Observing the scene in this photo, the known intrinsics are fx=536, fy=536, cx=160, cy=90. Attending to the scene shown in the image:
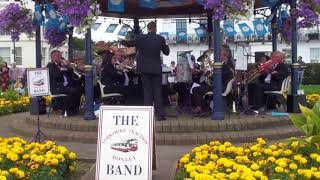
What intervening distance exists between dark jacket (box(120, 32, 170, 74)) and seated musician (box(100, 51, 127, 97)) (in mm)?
1435

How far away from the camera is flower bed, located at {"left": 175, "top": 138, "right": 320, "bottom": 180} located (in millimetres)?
5548

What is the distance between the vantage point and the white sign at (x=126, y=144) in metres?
6.36

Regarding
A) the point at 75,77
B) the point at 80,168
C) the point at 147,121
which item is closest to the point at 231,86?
the point at 75,77

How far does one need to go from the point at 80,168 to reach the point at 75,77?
16.8ft

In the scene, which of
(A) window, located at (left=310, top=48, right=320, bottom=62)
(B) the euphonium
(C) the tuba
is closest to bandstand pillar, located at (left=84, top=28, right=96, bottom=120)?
(B) the euphonium

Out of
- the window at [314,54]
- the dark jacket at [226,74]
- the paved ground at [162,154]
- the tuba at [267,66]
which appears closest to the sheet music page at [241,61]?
the dark jacket at [226,74]

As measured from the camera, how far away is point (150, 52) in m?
10.7

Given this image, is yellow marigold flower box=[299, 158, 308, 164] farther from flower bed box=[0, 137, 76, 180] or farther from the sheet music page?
the sheet music page

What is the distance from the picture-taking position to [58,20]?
41.2ft

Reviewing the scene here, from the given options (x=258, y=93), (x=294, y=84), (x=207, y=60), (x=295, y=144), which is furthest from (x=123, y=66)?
(x=295, y=144)

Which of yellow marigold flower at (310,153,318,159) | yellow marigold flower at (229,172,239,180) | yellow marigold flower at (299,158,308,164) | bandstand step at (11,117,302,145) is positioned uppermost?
yellow marigold flower at (310,153,318,159)

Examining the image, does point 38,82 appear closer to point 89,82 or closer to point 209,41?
point 89,82

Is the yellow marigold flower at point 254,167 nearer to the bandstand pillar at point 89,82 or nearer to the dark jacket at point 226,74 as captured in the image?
the dark jacket at point 226,74

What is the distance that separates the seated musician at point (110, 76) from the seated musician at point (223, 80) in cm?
167
